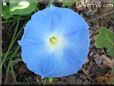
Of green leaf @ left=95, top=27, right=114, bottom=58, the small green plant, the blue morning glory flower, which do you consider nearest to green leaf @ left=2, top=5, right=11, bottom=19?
the small green plant

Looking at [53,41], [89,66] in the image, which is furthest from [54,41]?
[89,66]

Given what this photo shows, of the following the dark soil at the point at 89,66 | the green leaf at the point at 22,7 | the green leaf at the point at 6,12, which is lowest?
the dark soil at the point at 89,66

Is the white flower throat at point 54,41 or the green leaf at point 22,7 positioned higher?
the green leaf at point 22,7

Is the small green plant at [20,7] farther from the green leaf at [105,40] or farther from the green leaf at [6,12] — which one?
the green leaf at [105,40]

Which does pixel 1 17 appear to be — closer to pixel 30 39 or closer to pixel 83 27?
pixel 30 39

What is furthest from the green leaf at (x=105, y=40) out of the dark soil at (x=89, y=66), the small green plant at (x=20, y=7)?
the small green plant at (x=20, y=7)

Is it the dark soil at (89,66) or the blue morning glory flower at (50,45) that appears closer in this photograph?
the blue morning glory flower at (50,45)

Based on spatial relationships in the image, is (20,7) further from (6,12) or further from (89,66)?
(89,66)
